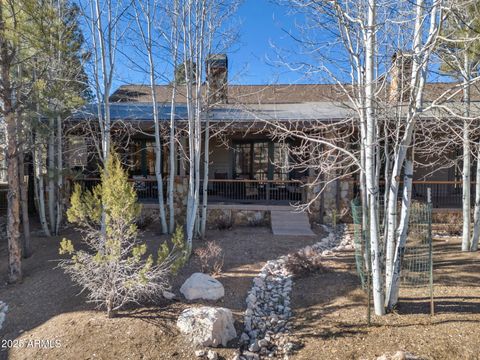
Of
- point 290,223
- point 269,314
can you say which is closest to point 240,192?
point 290,223

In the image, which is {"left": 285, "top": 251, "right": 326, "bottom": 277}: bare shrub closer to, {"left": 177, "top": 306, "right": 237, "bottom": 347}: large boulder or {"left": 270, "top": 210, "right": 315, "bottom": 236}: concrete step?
{"left": 177, "top": 306, "right": 237, "bottom": 347}: large boulder

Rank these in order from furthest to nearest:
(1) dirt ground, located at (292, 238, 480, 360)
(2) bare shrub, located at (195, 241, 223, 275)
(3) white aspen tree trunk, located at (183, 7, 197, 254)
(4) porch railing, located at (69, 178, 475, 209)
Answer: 1. (4) porch railing, located at (69, 178, 475, 209)
2. (3) white aspen tree trunk, located at (183, 7, 197, 254)
3. (2) bare shrub, located at (195, 241, 223, 275)
4. (1) dirt ground, located at (292, 238, 480, 360)

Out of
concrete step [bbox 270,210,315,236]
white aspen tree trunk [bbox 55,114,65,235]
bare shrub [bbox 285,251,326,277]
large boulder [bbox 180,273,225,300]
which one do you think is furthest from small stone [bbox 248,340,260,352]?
white aspen tree trunk [bbox 55,114,65,235]

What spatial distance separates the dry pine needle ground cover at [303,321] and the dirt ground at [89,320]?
0.5 inches

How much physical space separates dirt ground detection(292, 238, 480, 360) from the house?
3242mm

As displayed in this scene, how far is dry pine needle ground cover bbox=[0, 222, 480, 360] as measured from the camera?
3.60 m

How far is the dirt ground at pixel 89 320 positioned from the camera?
12.0 ft

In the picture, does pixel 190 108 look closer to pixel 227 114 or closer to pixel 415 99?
pixel 227 114

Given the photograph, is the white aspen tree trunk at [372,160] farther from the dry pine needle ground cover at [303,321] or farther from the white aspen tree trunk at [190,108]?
the white aspen tree trunk at [190,108]

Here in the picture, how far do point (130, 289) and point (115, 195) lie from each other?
4.10ft

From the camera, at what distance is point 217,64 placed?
8.95 meters

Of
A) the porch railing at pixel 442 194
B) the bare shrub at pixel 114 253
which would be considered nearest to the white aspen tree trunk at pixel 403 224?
the bare shrub at pixel 114 253

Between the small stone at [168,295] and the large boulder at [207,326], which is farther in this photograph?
the small stone at [168,295]

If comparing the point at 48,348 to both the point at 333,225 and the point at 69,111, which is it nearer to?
the point at 69,111
